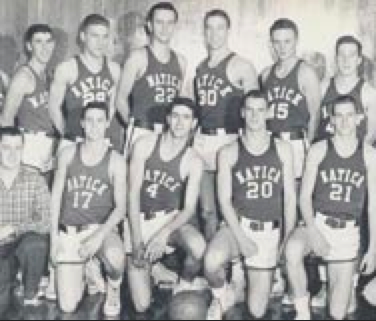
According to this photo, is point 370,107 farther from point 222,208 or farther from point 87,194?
point 87,194

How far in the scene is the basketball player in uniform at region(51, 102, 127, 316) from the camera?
7.59 meters

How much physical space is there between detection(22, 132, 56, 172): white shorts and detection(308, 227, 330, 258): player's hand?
7.84 ft

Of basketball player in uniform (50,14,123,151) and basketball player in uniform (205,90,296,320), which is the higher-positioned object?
basketball player in uniform (50,14,123,151)

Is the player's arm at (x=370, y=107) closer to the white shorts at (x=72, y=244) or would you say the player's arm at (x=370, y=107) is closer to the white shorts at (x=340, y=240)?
the white shorts at (x=340, y=240)

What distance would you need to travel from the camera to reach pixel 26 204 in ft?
24.9

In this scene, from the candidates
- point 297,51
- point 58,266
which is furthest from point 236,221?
point 297,51

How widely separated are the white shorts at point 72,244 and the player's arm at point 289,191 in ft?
4.89

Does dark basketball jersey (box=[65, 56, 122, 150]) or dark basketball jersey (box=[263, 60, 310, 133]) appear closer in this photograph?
dark basketball jersey (box=[263, 60, 310, 133])

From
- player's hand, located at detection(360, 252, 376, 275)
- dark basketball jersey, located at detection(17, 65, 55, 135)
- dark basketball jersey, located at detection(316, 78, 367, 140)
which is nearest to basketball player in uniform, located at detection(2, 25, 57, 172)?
dark basketball jersey, located at detection(17, 65, 55, 135)

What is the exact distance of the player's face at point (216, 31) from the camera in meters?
8.24

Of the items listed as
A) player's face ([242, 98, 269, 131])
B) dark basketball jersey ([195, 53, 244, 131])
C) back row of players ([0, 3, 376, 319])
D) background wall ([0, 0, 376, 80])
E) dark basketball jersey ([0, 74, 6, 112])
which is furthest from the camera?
background wall ([0, 0, 376, 80])

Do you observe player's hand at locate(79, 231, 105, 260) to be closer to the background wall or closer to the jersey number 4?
the jersey number 4

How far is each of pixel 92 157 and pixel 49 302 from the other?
1200 mm

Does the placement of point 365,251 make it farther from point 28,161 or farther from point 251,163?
point 28,161
